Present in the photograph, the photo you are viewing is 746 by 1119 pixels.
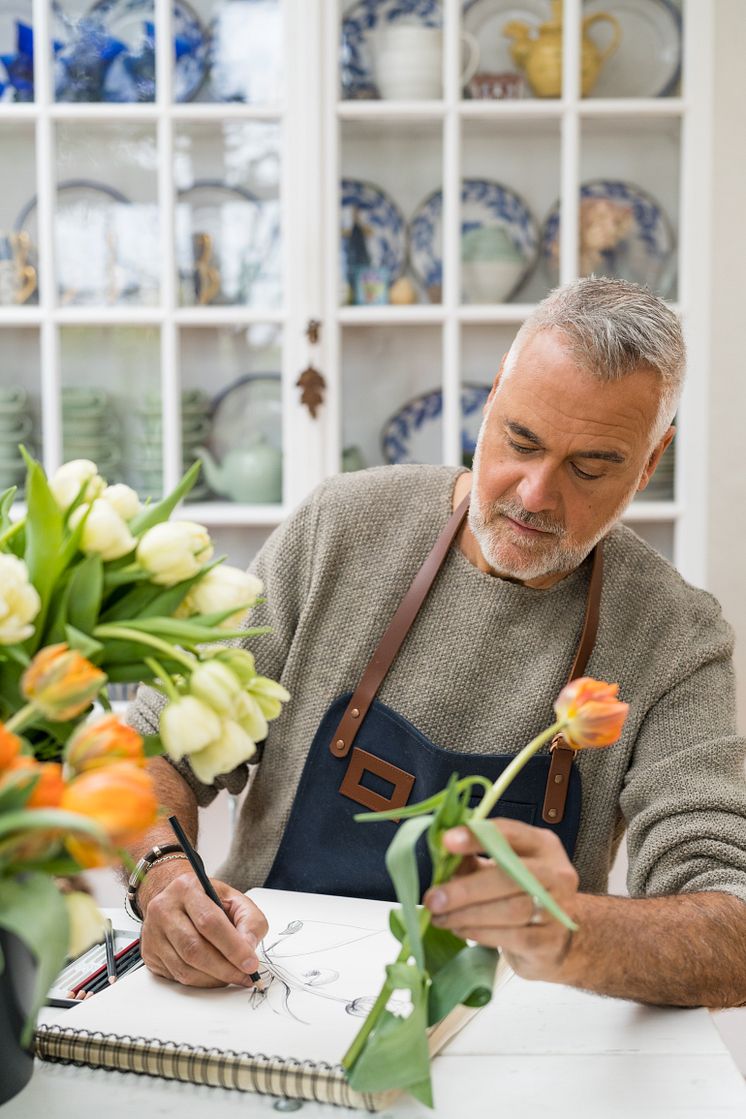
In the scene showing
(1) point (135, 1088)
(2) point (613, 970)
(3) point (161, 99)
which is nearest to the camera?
(1) point (135, 1088)

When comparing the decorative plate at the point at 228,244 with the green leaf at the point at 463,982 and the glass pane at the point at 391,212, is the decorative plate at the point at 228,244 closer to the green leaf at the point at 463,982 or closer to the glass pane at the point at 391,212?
the glass pane at the point at 391,212

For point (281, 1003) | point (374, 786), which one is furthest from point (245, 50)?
point (281, 1003)

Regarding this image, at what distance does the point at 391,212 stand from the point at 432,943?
2146 mm

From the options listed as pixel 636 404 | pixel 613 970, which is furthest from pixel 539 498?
pixel 613 970

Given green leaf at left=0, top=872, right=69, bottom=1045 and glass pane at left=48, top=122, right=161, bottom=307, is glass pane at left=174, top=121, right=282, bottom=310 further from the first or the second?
green leaf at left=0, top=872, right=69, bottom=1045

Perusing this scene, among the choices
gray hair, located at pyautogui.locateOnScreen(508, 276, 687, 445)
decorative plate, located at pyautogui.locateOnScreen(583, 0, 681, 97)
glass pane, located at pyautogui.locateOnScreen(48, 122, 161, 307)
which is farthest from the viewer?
glass pane, located at pyautogui.locateOnScreen(48, 122, 161, 307)

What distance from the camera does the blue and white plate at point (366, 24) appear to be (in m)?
2.63

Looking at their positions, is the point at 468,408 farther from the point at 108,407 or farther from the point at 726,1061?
the point at 726,1061

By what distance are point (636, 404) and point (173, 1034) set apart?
857 millimetres

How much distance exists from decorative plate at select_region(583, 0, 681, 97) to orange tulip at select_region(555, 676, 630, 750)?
7.34ft

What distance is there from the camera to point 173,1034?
38.1 inches

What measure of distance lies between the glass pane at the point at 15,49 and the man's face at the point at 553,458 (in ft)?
5.74

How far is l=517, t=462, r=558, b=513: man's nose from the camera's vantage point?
1401 mm

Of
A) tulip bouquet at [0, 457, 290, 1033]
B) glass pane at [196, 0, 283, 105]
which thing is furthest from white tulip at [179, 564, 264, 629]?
glass pane at [196, 0, 283, 105]
